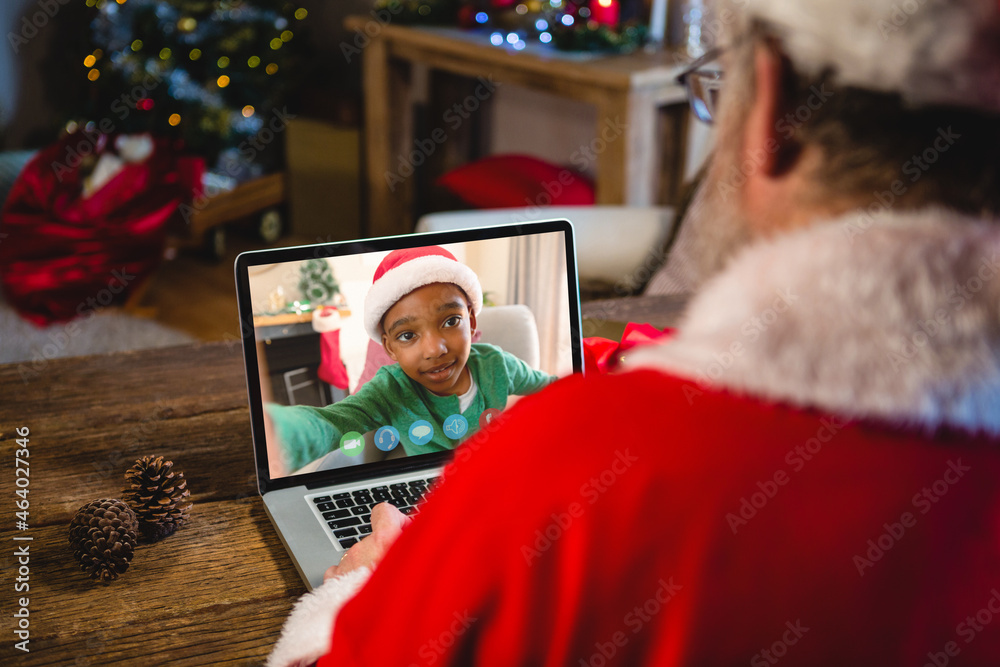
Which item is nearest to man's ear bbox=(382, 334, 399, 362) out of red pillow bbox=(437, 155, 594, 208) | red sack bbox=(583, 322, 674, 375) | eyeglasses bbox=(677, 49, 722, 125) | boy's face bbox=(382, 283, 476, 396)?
boy's face bbox=(382, 283, 476, 396)

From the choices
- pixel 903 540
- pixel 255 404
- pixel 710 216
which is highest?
pixel 710 216

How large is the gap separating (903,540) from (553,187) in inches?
80.9

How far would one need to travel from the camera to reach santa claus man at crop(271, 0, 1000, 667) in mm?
422

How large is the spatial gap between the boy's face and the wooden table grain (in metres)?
0.20

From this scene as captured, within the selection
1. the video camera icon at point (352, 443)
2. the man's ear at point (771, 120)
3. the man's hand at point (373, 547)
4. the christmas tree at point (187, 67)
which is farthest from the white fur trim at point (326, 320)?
the christmas tree at point (187, 67)

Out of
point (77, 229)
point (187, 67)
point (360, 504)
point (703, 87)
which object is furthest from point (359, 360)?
point (187, 67)

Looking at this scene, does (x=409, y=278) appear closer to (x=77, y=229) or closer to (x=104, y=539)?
(x=104, y=539)

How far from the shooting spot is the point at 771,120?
17.5 inches

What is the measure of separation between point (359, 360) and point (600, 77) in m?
1.65

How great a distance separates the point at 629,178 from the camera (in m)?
2.42

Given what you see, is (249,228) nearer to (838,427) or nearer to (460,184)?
(460,184)

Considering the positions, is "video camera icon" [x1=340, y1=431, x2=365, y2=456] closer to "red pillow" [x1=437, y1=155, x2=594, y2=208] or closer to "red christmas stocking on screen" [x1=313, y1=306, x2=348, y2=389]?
"red christmas stocking on screen" [x1=313, y1=306, x2=348, y2=389]

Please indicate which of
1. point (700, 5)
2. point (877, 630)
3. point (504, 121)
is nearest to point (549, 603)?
point (877, 630)

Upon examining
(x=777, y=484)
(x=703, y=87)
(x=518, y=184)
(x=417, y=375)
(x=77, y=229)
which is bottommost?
(x=77, y=229)
